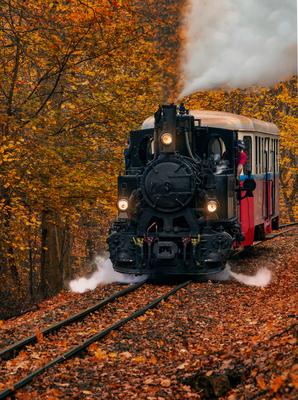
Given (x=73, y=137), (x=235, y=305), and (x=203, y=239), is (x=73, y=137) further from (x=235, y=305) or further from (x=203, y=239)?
(x=235, y=305)

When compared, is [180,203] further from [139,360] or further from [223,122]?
[139,360]

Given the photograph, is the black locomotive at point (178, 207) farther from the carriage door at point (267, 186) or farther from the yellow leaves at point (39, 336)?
the yellow leaves at point (39, 336)

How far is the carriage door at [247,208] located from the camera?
545 inches

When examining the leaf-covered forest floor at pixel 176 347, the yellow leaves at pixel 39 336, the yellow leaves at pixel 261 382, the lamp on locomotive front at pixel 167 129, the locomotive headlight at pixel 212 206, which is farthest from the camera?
the lamp on locomotive front at pixel 167 129

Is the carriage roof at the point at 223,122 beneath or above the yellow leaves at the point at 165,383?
above

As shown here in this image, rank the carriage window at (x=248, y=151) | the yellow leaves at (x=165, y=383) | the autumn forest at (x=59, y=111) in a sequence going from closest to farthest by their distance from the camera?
the yellow leaves at (x=165, y=383)
the autumn forest at (x=59, y=111)
the carriage window at (x=248, y=151)

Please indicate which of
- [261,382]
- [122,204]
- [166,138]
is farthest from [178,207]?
[261,382]

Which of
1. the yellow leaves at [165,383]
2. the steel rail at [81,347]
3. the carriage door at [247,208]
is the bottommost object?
the yellow leaves at [165,383]

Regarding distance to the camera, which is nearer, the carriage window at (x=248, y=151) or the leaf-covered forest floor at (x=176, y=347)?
the leaf-covered forest floor at (x=176, y=347)

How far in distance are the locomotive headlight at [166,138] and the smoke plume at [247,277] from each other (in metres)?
2.91

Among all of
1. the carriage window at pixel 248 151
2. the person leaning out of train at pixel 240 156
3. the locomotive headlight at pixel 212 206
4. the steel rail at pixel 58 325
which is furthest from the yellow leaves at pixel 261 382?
the carriage window at pixel 248 151

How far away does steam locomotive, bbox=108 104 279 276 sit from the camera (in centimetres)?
1215

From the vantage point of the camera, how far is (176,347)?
26.3ft

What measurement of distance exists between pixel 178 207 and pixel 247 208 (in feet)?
8.74
